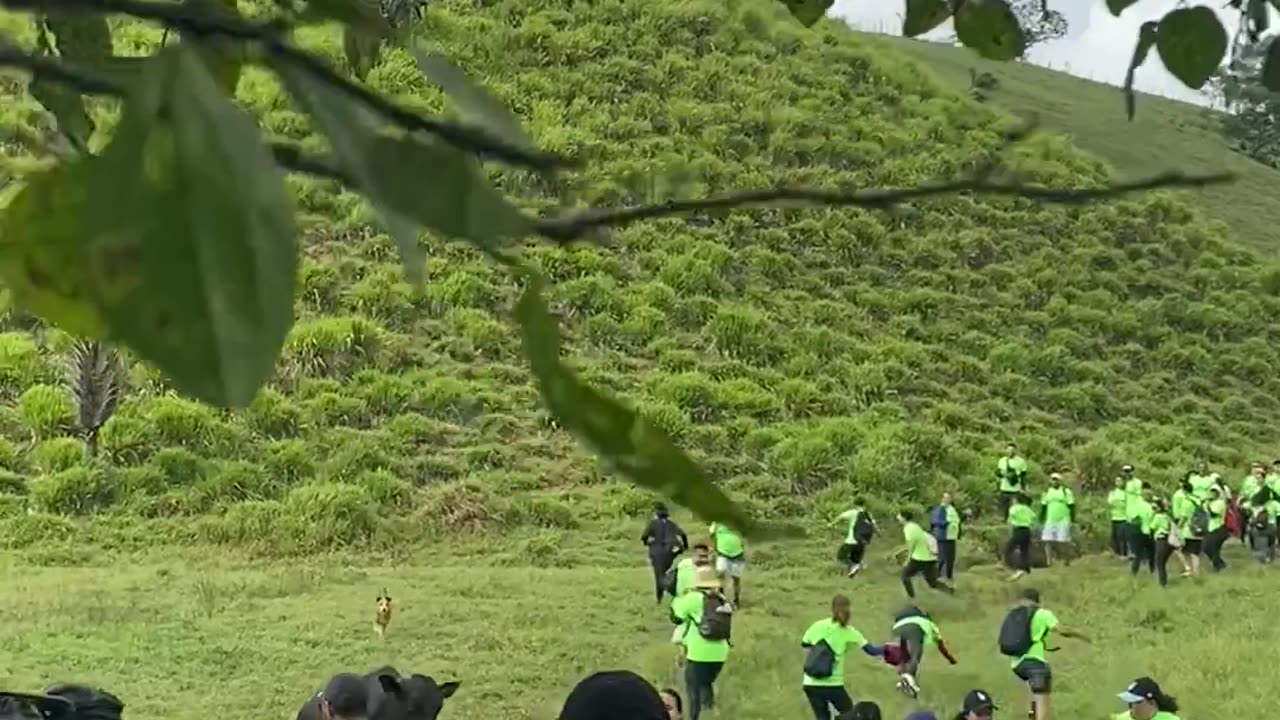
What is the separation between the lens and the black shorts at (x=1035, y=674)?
6410mm

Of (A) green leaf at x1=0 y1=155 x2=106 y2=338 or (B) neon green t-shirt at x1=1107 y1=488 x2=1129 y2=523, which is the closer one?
(A) green leaf at x1=0 y1=155 x2=106 y2=338

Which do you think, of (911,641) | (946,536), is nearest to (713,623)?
(911,641)

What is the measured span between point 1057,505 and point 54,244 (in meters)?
10.6

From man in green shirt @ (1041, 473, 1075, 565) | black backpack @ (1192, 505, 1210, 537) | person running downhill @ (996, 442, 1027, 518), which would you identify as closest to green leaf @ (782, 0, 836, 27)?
black backpack @ (1192, 505, 1210, 537)

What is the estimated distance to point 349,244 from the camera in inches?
561

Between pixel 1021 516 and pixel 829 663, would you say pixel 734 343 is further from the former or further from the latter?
pixel 829 663

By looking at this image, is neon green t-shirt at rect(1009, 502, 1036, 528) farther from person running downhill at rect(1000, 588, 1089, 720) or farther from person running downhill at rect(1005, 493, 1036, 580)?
person running downhill at rect(1000, 588, 1089, 720)

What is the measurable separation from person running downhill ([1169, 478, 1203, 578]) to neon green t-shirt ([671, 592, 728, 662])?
4585mm

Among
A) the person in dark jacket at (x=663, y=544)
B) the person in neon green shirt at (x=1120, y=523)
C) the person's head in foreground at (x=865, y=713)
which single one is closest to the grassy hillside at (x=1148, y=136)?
the person in neon green shirt at (x=1120, y=523)

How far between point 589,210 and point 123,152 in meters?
0.24

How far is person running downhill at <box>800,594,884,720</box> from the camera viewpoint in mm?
6090

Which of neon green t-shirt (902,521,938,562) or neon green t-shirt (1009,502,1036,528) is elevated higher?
neon green t-shirt (1009,502,1036,528)

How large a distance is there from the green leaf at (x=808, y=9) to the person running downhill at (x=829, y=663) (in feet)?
16.6

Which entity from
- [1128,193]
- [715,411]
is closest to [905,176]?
[715,411]
